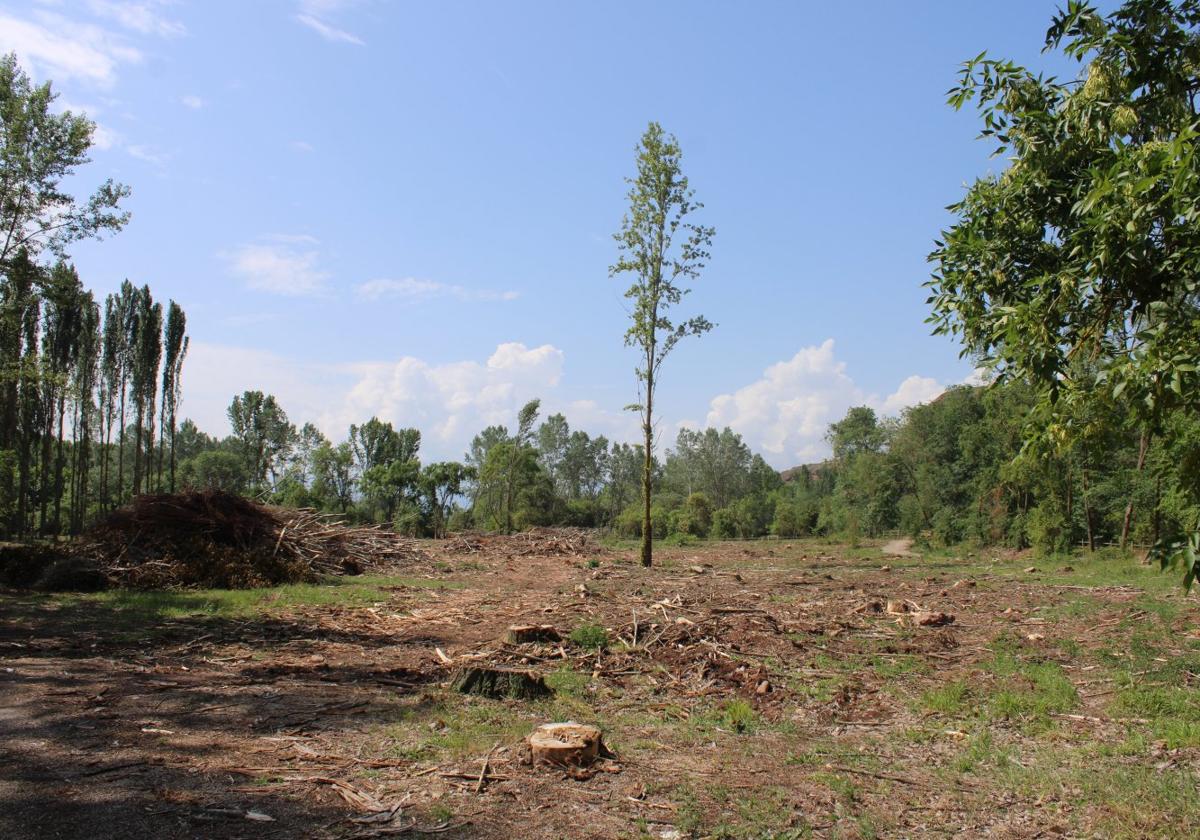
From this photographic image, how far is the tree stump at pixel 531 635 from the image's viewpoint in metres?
9.97

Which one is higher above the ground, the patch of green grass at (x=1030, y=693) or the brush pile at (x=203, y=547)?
the brush pile at (x=203, y=547)

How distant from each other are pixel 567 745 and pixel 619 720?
59.2 inches

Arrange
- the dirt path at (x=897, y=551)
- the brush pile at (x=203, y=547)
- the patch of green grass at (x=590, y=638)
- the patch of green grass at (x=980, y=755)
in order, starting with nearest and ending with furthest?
1. the patch of green grass at (x=980, y=755)
2. the patch of green grass at (x=590, y=638)
3. the brush pile at (x=203, y=547)
4. the dirt path at (x=897, y=551)

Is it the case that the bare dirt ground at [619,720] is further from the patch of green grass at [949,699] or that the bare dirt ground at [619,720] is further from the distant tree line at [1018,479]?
the distant tree line at [1018,479]

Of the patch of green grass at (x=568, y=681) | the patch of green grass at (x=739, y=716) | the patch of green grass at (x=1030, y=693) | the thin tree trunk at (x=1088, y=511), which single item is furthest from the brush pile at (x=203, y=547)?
the thin tree trunk at (x=1088, y=511)

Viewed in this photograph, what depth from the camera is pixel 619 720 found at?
22.5 ft

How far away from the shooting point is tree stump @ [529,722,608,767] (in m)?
5.43

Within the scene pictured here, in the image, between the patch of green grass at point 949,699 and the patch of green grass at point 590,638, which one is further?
the patch of green grass at point 590,638

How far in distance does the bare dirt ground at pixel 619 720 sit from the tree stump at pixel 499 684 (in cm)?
16

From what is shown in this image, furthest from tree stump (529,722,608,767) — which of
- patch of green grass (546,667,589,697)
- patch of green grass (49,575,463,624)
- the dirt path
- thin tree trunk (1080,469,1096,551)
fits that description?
thin tree trunk (1080,469,1096,551)

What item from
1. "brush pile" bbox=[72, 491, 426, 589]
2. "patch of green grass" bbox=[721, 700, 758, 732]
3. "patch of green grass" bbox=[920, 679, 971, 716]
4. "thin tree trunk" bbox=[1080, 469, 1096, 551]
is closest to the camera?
"patch of green grass" bbox=[721, 700, 758, 732]

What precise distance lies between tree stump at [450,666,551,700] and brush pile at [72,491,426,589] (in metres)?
10.7

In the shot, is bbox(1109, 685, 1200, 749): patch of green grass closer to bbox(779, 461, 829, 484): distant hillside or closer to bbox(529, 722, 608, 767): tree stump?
bbox(529, 722, 608, 767): tree stump

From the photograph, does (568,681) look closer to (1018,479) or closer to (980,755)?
(980,755)
